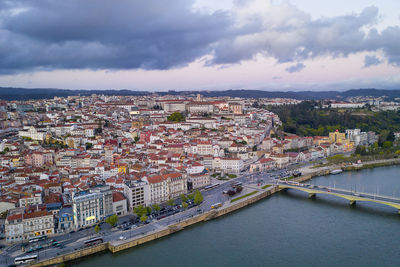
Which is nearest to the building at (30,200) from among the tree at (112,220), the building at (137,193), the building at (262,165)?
the building at (137,193)

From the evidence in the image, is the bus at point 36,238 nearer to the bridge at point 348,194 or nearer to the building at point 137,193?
the building at point 137,193

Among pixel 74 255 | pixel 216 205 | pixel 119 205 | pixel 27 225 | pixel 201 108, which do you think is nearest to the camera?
pixel 74 255

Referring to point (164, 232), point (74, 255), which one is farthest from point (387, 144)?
point (74, 255)

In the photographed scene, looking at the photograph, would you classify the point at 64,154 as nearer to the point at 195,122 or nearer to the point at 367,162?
the point at 195,122

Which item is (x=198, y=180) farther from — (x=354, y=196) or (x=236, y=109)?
(x=236, y=109)

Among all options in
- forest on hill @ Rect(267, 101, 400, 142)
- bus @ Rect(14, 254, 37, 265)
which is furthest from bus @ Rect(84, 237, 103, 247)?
forest on hill @ Rect(267, 101, 400, 142)

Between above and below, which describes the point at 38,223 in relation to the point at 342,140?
below
